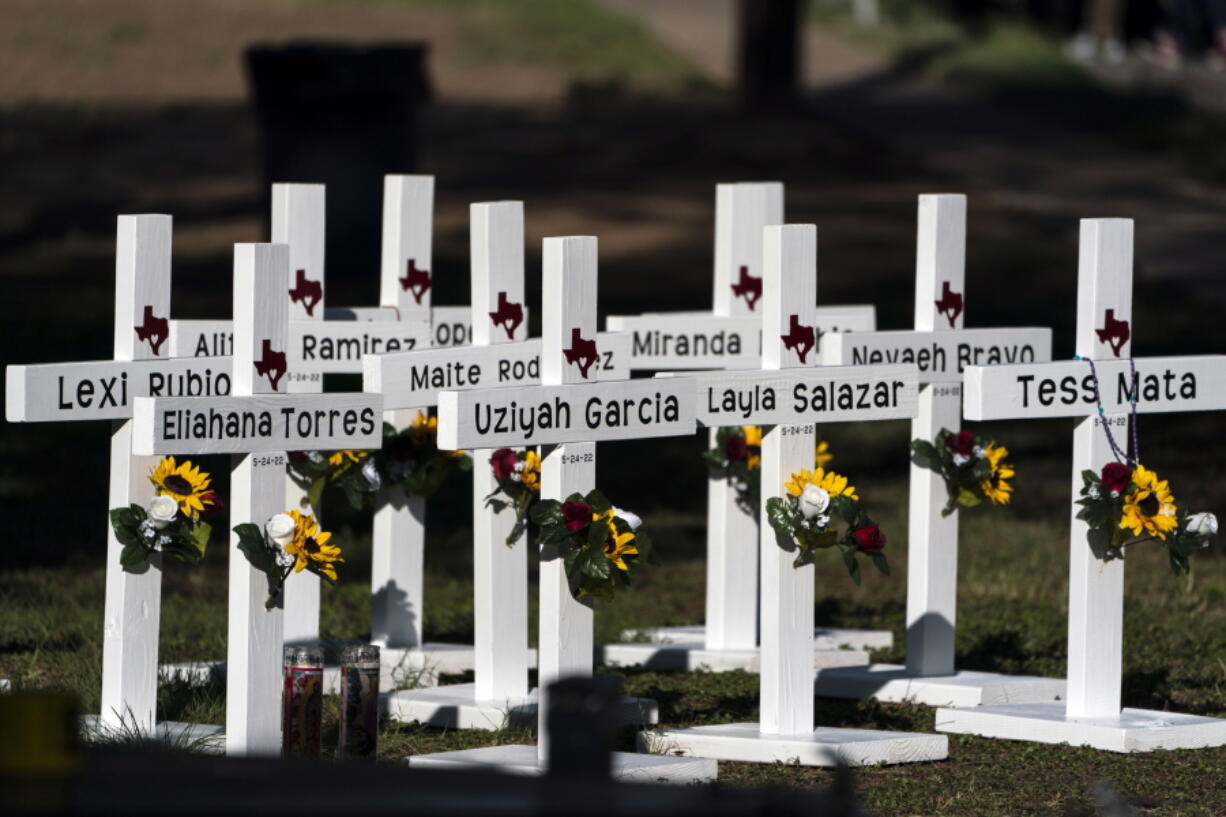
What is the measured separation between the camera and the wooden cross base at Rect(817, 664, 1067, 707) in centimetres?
716

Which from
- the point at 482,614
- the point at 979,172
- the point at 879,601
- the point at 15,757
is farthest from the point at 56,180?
the point at 15,757

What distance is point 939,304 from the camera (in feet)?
23.8

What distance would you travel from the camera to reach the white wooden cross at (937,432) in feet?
23.5

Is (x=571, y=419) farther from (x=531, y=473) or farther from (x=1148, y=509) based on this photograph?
(x=1148, y=509)

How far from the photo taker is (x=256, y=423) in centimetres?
585

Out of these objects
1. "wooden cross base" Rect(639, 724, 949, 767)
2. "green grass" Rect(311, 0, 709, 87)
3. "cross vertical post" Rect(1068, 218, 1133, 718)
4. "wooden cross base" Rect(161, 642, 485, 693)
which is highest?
"green grass" Rect(311, 0, 709, 87)

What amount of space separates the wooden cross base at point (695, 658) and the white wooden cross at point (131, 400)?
6.26 feet

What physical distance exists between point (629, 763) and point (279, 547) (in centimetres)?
105

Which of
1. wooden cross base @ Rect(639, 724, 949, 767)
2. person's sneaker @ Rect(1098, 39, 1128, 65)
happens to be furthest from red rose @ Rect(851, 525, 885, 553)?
person's sneaker @ Rect(1098, 39, 1128, 65)

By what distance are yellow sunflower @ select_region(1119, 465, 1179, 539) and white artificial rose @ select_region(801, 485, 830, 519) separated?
0.91 metres

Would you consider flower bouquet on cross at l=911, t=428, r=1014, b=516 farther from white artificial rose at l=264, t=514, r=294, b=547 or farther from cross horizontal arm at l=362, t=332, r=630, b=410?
white artificial rose at l=264, t=514, r=294, b=547

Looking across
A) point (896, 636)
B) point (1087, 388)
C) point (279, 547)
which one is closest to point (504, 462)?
point (279, 547)

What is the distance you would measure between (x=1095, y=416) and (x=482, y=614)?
1.89 m

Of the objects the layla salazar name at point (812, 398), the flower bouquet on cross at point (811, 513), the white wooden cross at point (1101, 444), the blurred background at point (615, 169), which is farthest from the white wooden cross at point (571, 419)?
the blurred background at point (615, 169)
